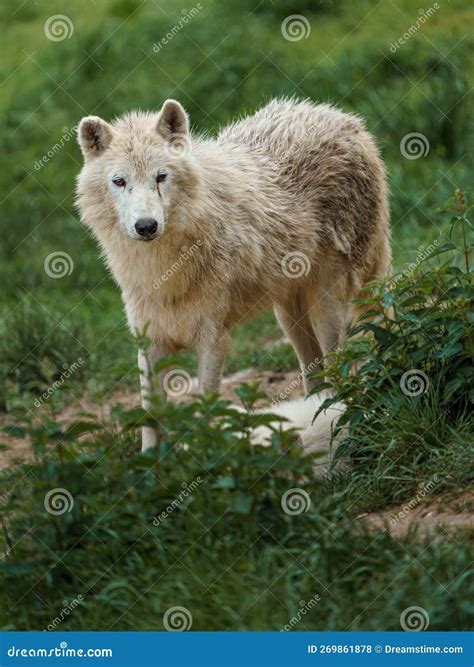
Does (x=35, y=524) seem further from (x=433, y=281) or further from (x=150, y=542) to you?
(x=433, y=281)

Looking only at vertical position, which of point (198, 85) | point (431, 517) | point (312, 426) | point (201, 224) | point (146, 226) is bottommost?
point (431, 517)

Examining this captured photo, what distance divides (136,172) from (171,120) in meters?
0.49

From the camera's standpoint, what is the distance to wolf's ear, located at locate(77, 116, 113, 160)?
245 inches

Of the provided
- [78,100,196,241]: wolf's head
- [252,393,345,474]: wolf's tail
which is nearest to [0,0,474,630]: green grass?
[252,393,345,474]: wolf's tail

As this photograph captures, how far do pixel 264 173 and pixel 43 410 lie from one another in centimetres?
211

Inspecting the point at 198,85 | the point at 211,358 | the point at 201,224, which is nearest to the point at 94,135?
the point at 201,224

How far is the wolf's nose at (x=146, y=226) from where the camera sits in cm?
580

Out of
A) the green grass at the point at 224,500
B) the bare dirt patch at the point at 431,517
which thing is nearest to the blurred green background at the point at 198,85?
the green grass at the point at 224,500

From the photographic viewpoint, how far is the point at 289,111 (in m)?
7.41

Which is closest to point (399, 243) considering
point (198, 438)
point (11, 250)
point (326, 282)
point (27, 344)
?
point (326, 282)

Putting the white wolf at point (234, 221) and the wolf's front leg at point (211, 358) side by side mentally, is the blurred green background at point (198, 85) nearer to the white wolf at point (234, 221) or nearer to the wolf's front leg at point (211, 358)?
the white wolf at point (234, 221)

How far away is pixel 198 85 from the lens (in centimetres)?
1211

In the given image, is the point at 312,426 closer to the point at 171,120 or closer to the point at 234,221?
the point at 234,221

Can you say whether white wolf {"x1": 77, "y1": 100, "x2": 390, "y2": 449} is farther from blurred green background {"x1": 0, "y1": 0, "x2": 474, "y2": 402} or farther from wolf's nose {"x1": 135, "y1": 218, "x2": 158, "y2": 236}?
blurred green background {"x1": 0, "y1": 0, "x2": 474, "y2": 402}
